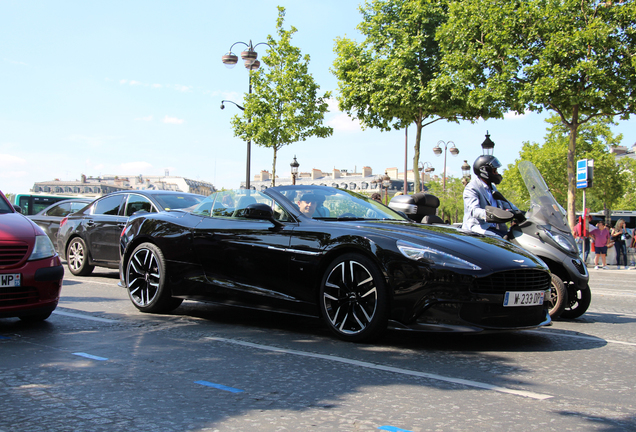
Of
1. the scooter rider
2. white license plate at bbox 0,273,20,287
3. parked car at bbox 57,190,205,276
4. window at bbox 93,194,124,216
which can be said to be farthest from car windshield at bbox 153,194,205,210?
the scooter rider

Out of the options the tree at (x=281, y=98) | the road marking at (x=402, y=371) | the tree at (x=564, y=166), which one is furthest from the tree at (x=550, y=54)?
the tree at (x=564, y=166)

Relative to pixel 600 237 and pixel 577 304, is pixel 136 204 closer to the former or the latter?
pixel 577 304

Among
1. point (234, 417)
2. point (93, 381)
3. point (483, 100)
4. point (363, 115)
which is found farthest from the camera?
point (363, 115)

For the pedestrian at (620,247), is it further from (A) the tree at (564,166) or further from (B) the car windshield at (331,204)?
(A) the tree at (564,166)

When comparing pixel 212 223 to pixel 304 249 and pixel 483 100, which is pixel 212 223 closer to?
pixel 304 249

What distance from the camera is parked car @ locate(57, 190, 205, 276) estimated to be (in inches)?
403

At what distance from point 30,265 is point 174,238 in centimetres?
142

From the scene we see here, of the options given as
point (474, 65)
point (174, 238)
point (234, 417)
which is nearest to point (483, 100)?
point (474, 65)

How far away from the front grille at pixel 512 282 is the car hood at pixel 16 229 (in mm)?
3831

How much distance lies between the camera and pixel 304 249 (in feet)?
17.7

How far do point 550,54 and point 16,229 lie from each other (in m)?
18.5

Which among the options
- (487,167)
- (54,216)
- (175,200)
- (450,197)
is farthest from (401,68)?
(450,197)

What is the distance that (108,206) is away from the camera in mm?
11000

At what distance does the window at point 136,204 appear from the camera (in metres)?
10.2
